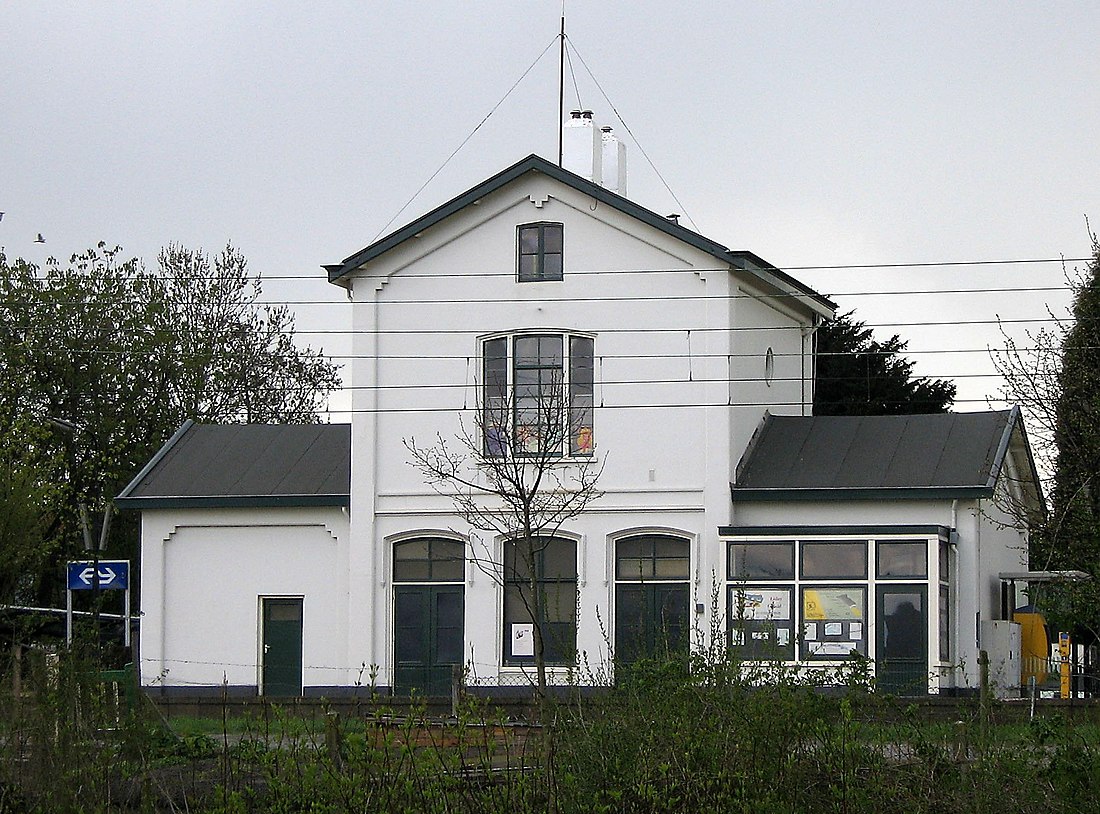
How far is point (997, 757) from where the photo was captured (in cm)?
850

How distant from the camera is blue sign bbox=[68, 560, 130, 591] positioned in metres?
23.2

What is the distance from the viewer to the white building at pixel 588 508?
27938 mm


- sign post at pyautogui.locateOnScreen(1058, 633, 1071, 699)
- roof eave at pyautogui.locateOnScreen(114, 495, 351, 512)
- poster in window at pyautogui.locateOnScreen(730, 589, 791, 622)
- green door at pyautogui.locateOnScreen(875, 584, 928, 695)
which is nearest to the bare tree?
roof eave at pyautogui.locateOnScreen(114, 495, 351, 512)

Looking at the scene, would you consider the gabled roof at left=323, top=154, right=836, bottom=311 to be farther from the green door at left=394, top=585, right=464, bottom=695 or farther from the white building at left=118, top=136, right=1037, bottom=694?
the green door at left=394, top=585, right=464, bottom=695

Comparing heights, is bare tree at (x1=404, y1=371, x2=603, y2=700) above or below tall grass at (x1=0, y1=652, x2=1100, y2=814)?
above

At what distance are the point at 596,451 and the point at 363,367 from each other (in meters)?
4.67

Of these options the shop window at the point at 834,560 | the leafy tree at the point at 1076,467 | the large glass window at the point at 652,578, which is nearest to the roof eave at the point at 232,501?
the large glass window at the point at 652,578

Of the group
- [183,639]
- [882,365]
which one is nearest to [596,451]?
[183,639]

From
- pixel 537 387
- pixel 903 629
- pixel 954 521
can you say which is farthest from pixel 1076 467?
pixel 537 387

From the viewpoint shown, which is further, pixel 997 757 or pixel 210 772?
pixel 210 772

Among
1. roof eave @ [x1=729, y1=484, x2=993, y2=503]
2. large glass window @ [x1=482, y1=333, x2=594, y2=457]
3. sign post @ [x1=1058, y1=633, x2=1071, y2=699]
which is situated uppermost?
large glass window @ [x1=482, y1=333, x2=594, y2=457]

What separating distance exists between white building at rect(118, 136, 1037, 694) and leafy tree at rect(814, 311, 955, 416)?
14.2m

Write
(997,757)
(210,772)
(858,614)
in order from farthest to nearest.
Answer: (858,614) → (210,772) → (997,757)

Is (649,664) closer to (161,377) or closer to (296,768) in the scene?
(296,768)
